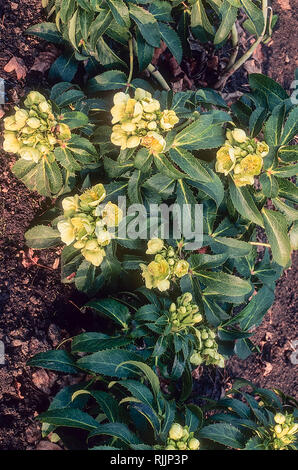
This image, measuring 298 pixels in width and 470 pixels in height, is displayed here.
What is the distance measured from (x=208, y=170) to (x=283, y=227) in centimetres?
43

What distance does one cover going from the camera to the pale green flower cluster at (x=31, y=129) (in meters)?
1.51

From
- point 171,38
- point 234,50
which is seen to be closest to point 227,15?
point 171,38

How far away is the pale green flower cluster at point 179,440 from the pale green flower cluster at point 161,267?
1.67 feet

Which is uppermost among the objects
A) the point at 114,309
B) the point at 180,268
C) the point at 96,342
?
the point at 180,268

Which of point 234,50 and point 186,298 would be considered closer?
point 186,298

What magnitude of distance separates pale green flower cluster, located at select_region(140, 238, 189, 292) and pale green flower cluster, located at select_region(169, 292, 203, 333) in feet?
0.32

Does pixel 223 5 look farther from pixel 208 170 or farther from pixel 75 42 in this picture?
pixel 208 170

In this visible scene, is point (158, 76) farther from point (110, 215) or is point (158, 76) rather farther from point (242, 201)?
point (110, 215)

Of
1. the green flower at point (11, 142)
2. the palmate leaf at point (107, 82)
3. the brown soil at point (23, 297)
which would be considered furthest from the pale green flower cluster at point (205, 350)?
the palmate leaf at point (107, 82)

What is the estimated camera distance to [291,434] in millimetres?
1739

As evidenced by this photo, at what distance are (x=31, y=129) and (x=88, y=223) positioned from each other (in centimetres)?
38

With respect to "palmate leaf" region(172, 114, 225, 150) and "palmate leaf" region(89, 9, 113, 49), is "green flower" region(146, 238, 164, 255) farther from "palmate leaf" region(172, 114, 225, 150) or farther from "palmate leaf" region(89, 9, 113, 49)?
"palmate leaf" region(89, 9, 113, 49)

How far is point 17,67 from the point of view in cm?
220

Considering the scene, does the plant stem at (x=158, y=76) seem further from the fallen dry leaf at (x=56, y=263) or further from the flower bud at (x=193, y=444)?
Result: the flower bud at (x=193, y=444)
